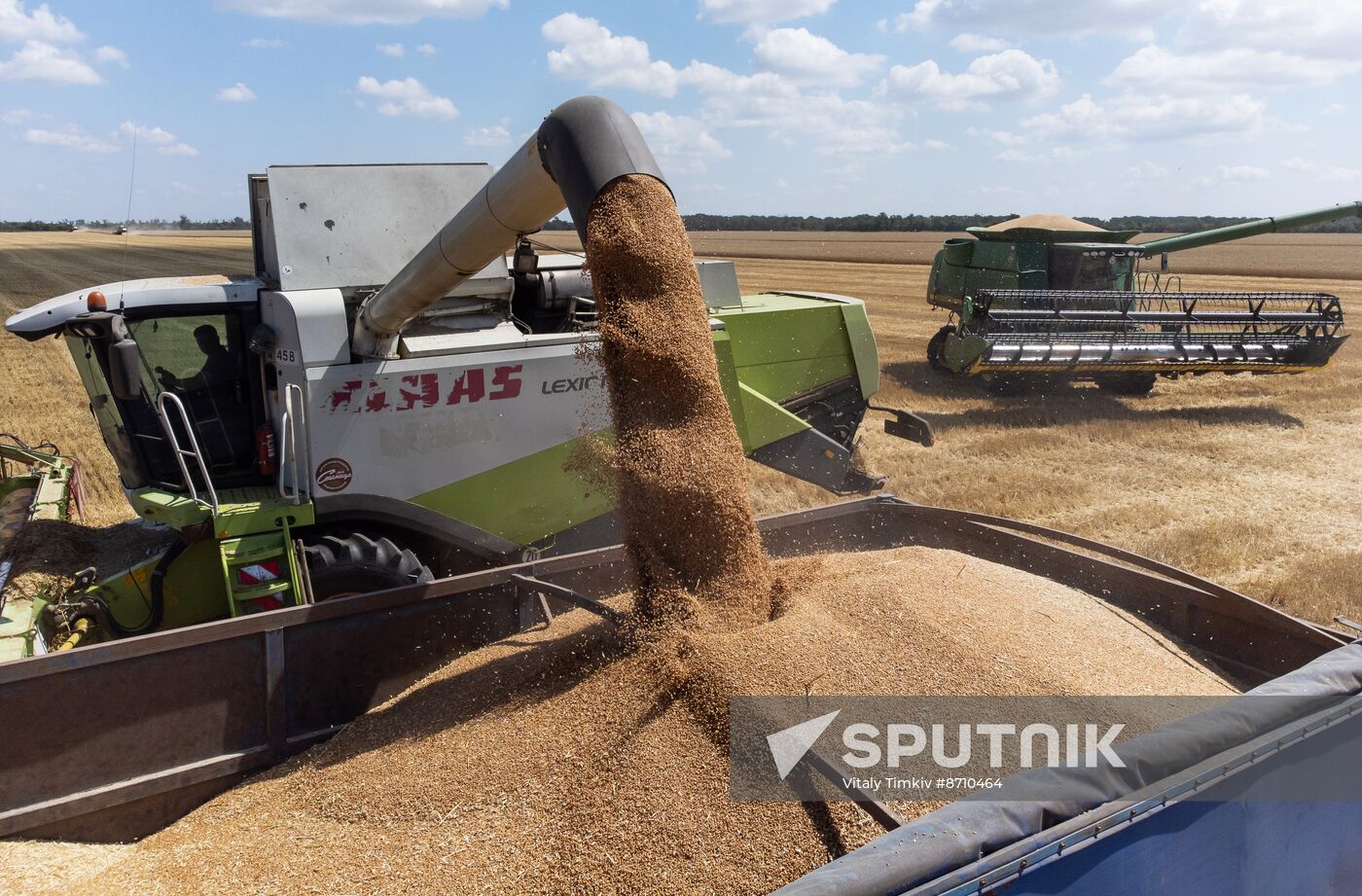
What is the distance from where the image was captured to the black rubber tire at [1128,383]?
1193 centimetres

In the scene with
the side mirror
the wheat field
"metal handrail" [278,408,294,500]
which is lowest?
the wheat field

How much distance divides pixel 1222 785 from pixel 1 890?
3.00 m

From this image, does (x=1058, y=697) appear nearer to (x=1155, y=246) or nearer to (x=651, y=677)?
(x=651, y=677)

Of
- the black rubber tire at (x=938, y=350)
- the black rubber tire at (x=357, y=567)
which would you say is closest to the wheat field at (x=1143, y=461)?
the black rubber tire at (x=938, y=350)

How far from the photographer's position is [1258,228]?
43.2 feet

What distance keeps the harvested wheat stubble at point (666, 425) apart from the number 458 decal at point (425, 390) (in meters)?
1.31

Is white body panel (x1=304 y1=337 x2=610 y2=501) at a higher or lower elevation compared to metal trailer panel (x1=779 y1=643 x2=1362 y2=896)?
higher

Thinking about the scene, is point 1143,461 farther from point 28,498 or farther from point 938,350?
point 28,498

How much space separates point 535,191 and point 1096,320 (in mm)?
9500

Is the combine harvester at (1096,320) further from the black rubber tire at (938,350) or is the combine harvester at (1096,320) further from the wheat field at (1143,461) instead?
the wheat field at (1143,461)

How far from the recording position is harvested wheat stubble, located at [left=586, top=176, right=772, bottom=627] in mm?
3256

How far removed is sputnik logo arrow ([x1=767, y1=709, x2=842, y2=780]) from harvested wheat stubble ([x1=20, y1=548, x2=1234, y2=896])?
10 cm
